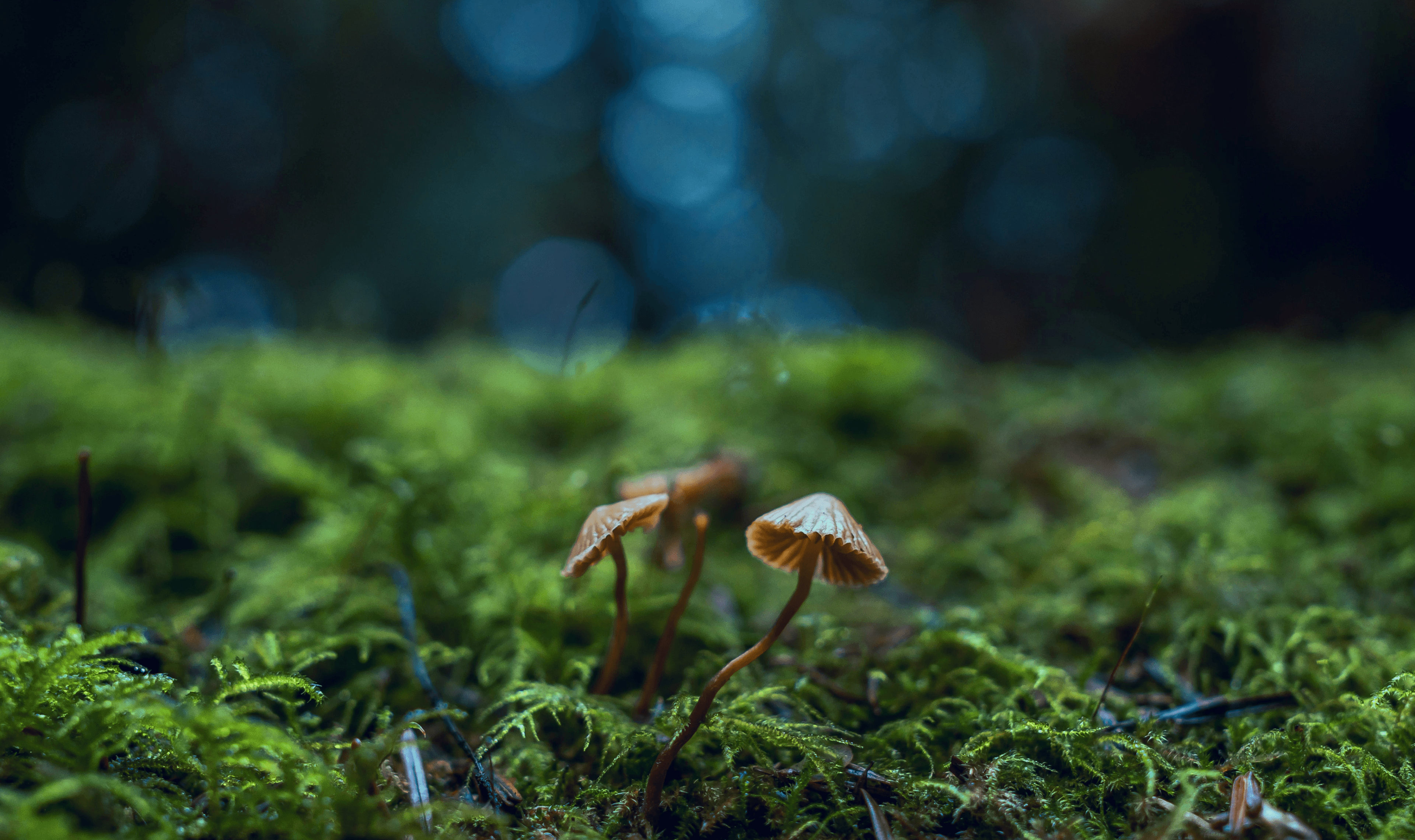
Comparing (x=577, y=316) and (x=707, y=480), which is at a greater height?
(x=577, y=316)

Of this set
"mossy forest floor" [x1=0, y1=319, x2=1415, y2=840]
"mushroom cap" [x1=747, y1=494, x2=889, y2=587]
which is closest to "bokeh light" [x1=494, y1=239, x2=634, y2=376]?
"mossy forest floor" [x1=0, y1=319, x2=1415, y2=840]

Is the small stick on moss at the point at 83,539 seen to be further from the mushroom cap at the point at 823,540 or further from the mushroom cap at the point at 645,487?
the mushroom cap at the point at 823,540

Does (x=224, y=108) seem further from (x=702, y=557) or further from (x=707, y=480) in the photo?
(x=702, y=557)

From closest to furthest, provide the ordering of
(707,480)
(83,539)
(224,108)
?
(83,539)
(707,480)
(224,108)

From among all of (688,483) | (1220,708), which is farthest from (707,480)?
(1220,708)

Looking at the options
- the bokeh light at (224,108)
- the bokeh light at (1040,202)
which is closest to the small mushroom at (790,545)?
the bokeh light at (1040,202)

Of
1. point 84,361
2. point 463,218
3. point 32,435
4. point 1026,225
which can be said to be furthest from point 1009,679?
point 1026,225

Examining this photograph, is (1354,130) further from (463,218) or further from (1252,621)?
(463,218)
